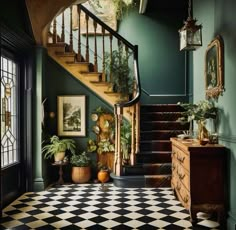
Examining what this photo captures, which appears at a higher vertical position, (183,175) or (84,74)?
(84,74)

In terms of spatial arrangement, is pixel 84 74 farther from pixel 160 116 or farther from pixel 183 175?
pixel 183 175

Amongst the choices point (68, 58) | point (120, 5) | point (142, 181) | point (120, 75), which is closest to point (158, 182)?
point (142, 181)

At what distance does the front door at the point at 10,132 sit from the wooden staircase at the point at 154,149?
1.75m

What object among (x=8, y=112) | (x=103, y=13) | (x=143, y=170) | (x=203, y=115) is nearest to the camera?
(x=203, y=115)

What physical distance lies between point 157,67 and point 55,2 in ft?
11.8

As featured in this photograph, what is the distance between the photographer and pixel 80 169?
5.95 m

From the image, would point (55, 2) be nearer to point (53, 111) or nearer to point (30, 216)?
point (53, 111)

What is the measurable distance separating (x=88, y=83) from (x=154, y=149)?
76.8 inches

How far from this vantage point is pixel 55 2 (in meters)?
5.03

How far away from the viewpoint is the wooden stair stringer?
6.29 meters

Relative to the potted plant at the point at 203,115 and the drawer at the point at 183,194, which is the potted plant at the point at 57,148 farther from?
the potted plant at the point at 203,115

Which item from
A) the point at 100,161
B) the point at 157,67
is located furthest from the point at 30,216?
the point at 157,67

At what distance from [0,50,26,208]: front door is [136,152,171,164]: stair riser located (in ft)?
7.13

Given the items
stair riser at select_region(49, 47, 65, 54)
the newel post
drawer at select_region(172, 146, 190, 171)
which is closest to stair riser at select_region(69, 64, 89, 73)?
stair riser at select_region(49, 47, 65, 54)
